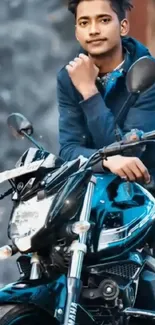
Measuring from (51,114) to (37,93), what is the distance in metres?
0.18

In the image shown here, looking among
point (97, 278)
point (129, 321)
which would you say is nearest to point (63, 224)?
point (97, 278)

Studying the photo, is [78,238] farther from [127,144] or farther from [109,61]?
[109,61]

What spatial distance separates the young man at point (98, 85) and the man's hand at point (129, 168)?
402 millimetres

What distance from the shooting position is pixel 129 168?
11.4ft

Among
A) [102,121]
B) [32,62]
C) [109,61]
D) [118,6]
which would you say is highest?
[32,62]

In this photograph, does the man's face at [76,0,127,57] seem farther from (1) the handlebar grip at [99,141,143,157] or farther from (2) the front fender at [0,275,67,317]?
(2) the front fender at [0,275,67,317]

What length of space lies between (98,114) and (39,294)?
90 centimetres

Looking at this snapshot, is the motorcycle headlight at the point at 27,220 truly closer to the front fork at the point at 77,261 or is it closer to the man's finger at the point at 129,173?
the front fork at the point at 77,261

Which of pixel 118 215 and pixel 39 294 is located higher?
pixel 118 215

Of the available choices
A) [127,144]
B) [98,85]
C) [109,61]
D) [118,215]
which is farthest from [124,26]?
[127,144]

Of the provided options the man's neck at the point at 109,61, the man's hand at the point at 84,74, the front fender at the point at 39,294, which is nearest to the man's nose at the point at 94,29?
the man's neck at the point at 109,61

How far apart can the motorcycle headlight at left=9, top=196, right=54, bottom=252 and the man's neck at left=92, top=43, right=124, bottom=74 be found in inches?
37.2

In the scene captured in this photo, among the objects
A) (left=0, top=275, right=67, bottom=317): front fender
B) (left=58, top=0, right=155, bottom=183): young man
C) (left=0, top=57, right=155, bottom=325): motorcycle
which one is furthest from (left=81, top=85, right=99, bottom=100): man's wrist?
(left=0, top=275, right=67, bottom=317): front fender

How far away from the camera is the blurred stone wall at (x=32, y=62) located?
22.6 feet
